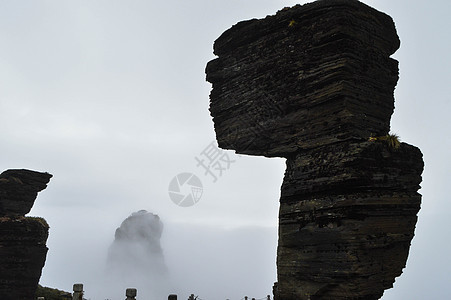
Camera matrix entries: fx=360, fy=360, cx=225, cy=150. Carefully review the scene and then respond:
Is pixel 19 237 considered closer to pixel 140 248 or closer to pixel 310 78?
pixel 310 78

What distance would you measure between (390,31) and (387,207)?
5676mm

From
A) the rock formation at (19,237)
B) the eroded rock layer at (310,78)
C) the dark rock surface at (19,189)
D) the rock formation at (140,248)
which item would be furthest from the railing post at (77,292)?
the rock formation at (140,248)

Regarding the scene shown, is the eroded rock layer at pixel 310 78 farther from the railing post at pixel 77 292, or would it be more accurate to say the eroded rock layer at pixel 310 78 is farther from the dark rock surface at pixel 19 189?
the dark rock surface at pixel 19 189

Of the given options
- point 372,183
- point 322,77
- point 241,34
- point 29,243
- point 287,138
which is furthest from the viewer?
point 29,243

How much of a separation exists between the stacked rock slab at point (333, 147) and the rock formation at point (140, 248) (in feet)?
592

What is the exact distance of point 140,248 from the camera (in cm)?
18575

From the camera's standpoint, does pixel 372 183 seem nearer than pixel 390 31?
Yes

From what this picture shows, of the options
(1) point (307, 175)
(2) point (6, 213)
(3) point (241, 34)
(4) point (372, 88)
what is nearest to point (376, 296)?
(1) point (307, 175)

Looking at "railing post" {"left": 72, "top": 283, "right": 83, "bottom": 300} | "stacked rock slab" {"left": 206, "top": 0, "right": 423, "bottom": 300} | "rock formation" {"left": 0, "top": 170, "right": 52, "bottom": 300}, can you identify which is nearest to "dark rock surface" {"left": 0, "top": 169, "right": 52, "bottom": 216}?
"rock formation" {"left": 0, "top": 170, "right": 52, "bottom": 300}

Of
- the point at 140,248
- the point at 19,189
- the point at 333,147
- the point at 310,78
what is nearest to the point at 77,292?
the point at 19,189

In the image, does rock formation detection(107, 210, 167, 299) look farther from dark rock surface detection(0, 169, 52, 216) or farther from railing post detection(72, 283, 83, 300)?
railing post detection(72, 283, 83, 300)

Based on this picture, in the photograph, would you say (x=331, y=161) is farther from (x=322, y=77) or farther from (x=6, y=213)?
(x=6, y=213)

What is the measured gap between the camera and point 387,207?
9.60 metres

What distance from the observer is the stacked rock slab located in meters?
9.37
